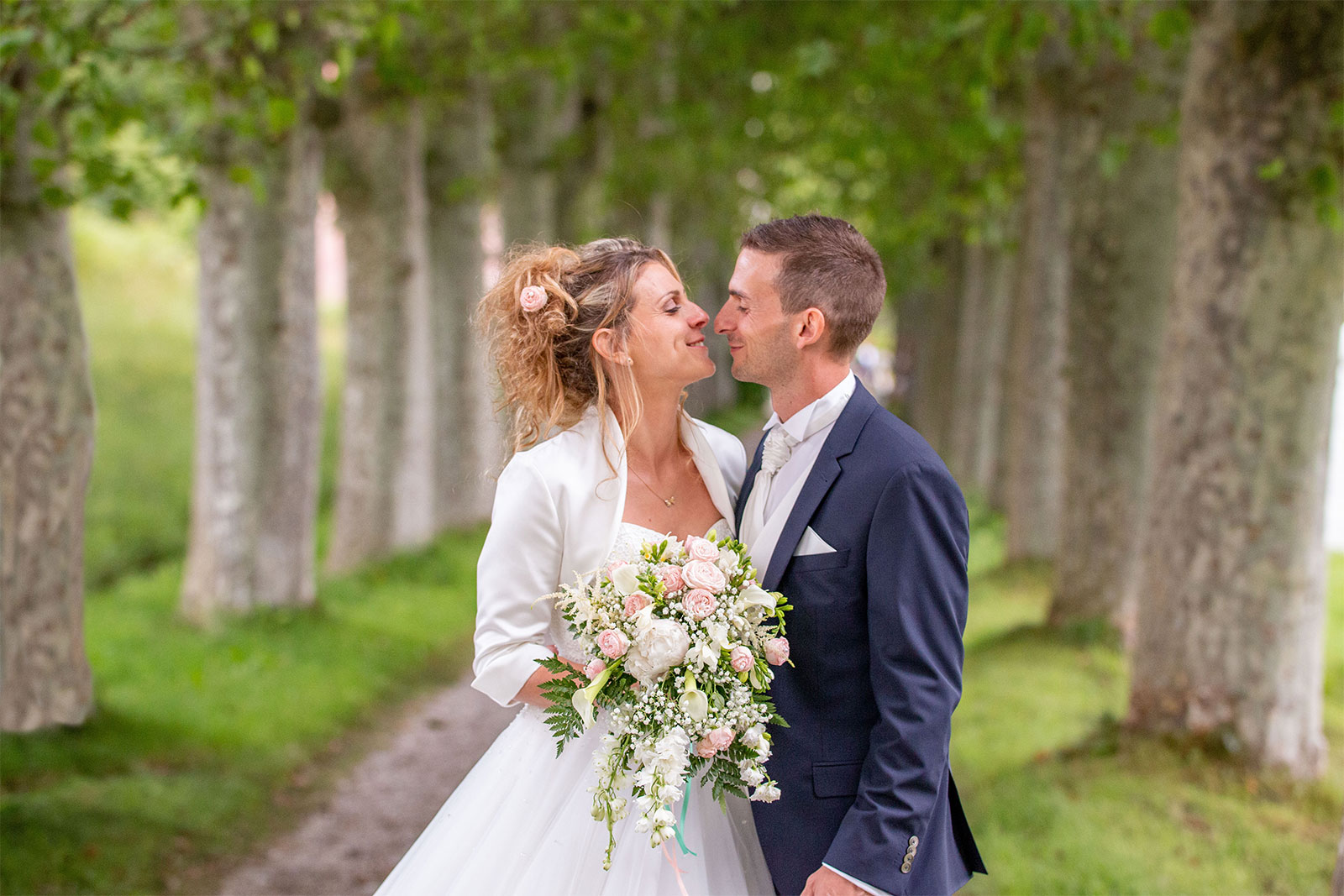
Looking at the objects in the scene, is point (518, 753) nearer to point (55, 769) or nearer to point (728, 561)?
point (728, 561)

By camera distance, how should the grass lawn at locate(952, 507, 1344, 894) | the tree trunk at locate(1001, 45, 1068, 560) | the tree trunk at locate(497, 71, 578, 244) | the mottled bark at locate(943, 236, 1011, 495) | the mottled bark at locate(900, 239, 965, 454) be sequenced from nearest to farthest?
the grass lawn at locate(952, 507, 1344, 894) → the tree trunk at locate(1001, 45, 1068, 560) → the tree trunk at locate(497, 71, 578, 244) → the mottled bark at locate(943, 236, 1011, 495) → the mottled bark at locate(900, 239, 965, 454)

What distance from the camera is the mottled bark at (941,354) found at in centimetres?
1938

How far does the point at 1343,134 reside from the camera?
17.4ft

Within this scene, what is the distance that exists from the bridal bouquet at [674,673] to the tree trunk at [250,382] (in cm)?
647

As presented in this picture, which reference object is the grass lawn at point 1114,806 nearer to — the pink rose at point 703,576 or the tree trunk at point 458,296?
the pink rose at point 703,576

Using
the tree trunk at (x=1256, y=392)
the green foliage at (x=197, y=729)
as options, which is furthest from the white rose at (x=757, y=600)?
the tree trunk at (x=1256, y=392)

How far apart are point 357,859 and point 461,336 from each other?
8690mm

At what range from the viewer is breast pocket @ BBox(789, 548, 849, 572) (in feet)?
8.64

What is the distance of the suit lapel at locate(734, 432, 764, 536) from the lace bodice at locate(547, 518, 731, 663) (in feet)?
0.15

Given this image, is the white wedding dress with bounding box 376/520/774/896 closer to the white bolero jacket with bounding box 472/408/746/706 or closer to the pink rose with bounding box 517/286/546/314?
the white bolero jacket with bounding box 472/408/746/706

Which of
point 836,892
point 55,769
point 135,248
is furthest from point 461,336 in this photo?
point 135,248

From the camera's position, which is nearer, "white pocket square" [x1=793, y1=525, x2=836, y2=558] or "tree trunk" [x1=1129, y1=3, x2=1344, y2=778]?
"white pocket square" [x1=793, y1=525, x2=836, y2=558]

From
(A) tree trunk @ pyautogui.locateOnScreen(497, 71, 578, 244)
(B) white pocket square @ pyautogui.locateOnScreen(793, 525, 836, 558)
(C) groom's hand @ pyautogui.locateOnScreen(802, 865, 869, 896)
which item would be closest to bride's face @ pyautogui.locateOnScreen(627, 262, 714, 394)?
(B) white pocket square @ pyautogui.locateOnScreen(793, 525, 836, 558)

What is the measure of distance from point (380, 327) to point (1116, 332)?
21.7 ft
